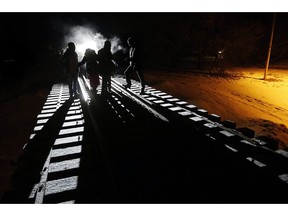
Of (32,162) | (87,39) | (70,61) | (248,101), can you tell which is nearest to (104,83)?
(70,61)

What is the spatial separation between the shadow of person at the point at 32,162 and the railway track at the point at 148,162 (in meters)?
0.02

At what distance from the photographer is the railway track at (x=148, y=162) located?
3271mm

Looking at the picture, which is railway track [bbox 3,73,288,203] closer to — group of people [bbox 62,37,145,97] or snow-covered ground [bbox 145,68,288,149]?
snow-covered ground [bbox 145,68,288,149]

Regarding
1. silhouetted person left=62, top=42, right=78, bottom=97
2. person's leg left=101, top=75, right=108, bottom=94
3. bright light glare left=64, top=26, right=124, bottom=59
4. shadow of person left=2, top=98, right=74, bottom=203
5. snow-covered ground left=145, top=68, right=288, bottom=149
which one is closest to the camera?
shadow of person left=2, top=98, right=74, bottom=203

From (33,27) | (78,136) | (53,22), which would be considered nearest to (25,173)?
(78,136)

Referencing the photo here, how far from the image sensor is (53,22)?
24672 mm

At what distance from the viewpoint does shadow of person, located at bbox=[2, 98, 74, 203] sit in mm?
3422

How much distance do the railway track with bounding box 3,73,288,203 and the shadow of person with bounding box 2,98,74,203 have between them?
16mm

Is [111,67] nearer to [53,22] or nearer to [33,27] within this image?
[33,27]

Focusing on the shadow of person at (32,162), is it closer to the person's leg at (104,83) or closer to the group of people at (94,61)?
the group of people at (94,61)

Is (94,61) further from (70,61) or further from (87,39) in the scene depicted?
(87,39)

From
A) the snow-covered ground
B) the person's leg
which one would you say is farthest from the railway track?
the person's leg

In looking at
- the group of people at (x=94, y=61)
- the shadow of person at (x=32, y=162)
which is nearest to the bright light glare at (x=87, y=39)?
the group of people at (x=94, y=61)

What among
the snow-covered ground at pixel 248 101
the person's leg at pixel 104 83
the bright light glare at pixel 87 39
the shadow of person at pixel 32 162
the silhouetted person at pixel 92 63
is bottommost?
the shadow of person at pixel 32 162
